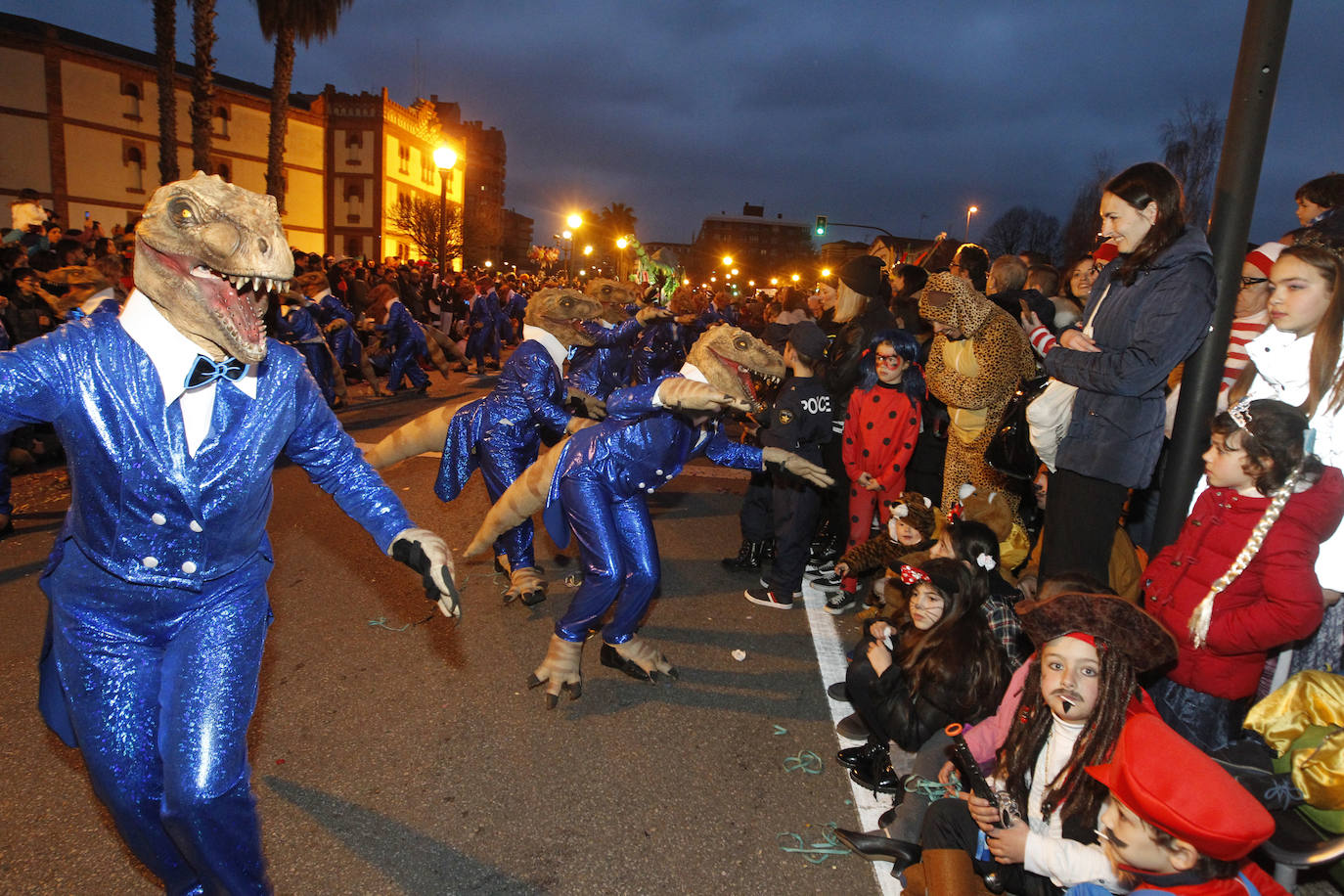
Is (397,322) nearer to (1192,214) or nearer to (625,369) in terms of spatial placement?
(625,369)

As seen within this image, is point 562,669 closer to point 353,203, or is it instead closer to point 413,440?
point 413,440

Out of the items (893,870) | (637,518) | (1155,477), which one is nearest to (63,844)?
(637,518)

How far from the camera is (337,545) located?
6492 mm

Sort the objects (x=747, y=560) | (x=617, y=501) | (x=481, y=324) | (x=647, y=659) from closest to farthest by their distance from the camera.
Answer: (x=617, y=501), (x=647, y=659), (x=747, y=560), (x=481, y=324)

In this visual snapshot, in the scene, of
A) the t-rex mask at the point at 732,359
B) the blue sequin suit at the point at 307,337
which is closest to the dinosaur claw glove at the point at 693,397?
the t-rex mask at the point at 732,359

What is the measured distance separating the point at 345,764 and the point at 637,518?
1.77 meters

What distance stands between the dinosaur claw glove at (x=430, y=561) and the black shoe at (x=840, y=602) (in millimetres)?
3763

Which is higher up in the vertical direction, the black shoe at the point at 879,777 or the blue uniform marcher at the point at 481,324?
the blue uniform marcher at the point at 481,324

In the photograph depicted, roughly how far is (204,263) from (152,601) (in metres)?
0.93

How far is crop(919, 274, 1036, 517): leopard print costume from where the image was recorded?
5.03 metres

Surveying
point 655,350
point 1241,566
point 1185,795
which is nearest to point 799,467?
point 1241,566

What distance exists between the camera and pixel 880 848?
320 centimetres

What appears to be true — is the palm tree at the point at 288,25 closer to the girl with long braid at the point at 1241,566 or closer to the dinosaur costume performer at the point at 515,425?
the dinosaur costume performer at the point at 515,425

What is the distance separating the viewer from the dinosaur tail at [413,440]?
5.41m
